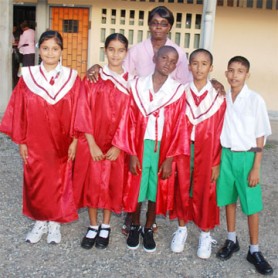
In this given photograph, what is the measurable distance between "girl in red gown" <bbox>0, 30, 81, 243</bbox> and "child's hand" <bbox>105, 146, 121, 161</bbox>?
29 cm

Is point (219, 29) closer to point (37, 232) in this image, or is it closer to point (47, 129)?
point (47, 129)

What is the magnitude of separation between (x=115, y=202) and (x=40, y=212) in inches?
24.6

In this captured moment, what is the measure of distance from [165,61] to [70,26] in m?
6.90

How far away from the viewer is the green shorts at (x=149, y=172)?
140 inches

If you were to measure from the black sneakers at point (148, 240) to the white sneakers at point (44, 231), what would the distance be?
71cm

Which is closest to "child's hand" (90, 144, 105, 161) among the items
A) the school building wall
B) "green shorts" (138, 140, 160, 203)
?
"green shorts" (138, 140, 160, 203)

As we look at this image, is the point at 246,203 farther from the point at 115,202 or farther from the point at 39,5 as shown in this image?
the point at 39,5

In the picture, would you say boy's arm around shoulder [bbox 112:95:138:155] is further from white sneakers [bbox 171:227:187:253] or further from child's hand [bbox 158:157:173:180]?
white sneakers [bbox 171:227:187:253]

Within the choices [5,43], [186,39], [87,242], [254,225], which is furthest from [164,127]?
[186,39]

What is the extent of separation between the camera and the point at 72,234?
3.99 m

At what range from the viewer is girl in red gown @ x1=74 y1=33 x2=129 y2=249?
3.55 m

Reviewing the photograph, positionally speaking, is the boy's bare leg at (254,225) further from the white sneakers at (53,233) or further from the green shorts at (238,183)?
the white sneakers at (53,233)

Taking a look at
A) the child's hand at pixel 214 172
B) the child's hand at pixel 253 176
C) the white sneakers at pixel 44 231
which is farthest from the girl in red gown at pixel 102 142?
the child's hand at pixel 253 176

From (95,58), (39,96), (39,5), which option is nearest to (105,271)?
(39,96)
